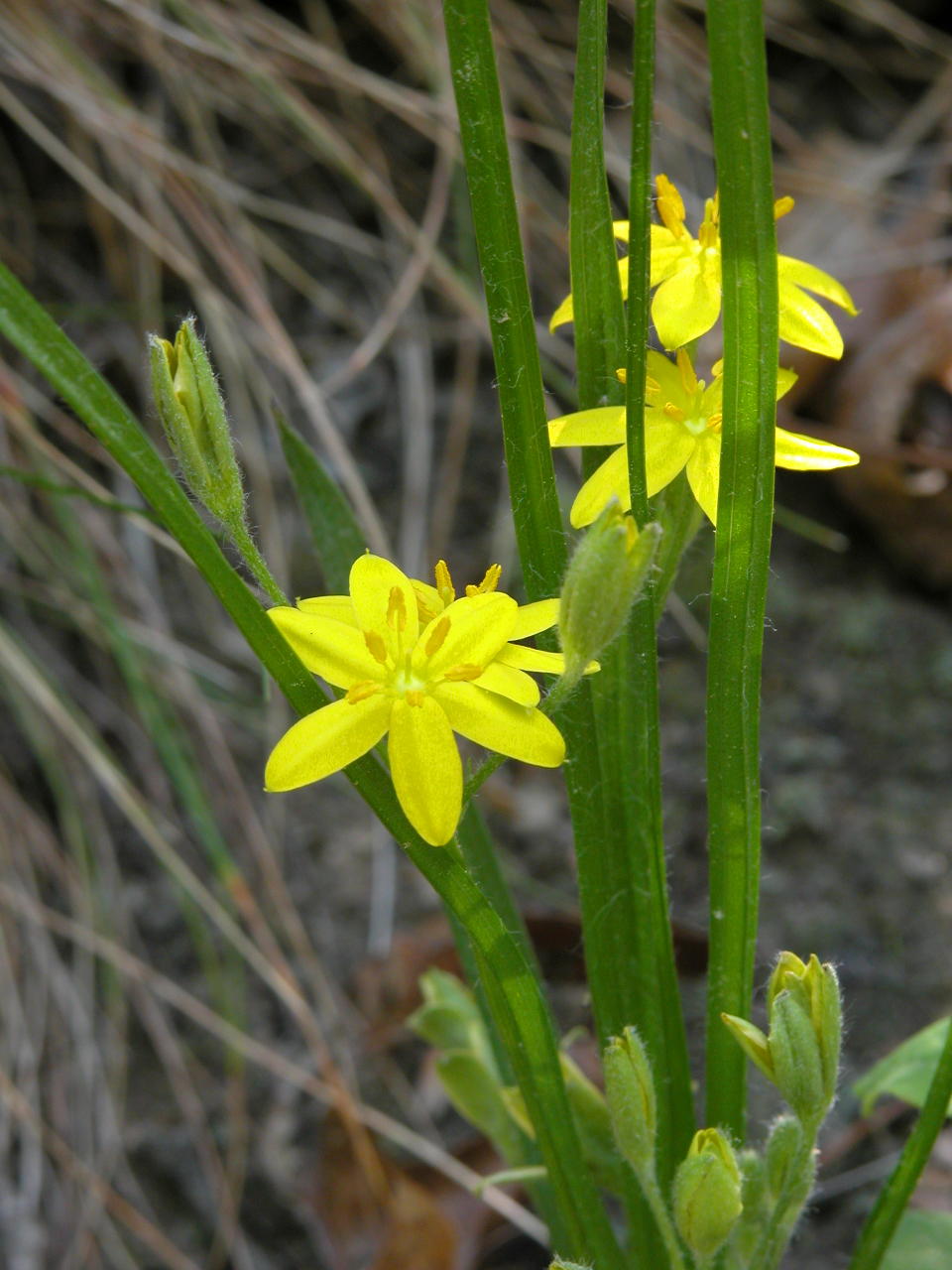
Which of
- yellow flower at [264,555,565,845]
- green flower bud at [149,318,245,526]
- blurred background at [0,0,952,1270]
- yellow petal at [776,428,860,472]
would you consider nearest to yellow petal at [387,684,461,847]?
yellow flower at [264,555,565,845]

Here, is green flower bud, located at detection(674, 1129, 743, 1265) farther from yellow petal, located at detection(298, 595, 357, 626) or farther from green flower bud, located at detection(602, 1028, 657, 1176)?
yellow petal, located at detection(298, 595, 357, 626)

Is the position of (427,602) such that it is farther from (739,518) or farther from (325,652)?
(739,518)

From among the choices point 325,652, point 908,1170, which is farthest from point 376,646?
point 908,1170

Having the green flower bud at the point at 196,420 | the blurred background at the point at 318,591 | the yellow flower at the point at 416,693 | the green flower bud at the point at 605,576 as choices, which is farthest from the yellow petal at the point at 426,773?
the blurred background at the point at 318,591

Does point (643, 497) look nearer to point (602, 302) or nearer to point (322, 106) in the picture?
point (602, 302)

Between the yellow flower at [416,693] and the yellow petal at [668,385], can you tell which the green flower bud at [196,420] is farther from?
the yellow petal at [668,385]

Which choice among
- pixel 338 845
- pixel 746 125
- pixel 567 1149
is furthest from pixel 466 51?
pixel 338 845
